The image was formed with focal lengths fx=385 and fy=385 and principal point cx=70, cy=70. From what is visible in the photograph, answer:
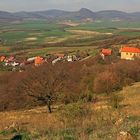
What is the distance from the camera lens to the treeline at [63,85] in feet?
131

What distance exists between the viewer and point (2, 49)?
15388 cm

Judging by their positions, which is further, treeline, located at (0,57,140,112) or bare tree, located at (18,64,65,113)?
treeline, located at (0,57,140,112)

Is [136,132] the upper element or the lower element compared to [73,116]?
upper

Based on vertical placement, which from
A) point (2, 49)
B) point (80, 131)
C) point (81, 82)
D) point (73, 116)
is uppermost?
point (80, 131)

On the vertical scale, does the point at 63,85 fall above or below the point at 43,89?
below

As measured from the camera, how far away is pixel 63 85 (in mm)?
46406

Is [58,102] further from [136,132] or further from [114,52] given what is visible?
[114,52]

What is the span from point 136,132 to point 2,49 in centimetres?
14586

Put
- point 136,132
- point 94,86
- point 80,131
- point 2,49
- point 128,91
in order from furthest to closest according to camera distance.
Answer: point 2,49
point 94,86
point 128,91
point 80,131
point 136,132

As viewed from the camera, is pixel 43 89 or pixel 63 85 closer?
pixel 43 89

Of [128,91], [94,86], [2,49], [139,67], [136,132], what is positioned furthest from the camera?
[2,49]

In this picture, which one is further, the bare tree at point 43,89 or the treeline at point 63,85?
the treeline at point 63,85

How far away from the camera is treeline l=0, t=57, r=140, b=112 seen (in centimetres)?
3994

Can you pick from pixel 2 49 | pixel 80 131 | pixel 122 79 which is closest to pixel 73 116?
pixel 80 131
